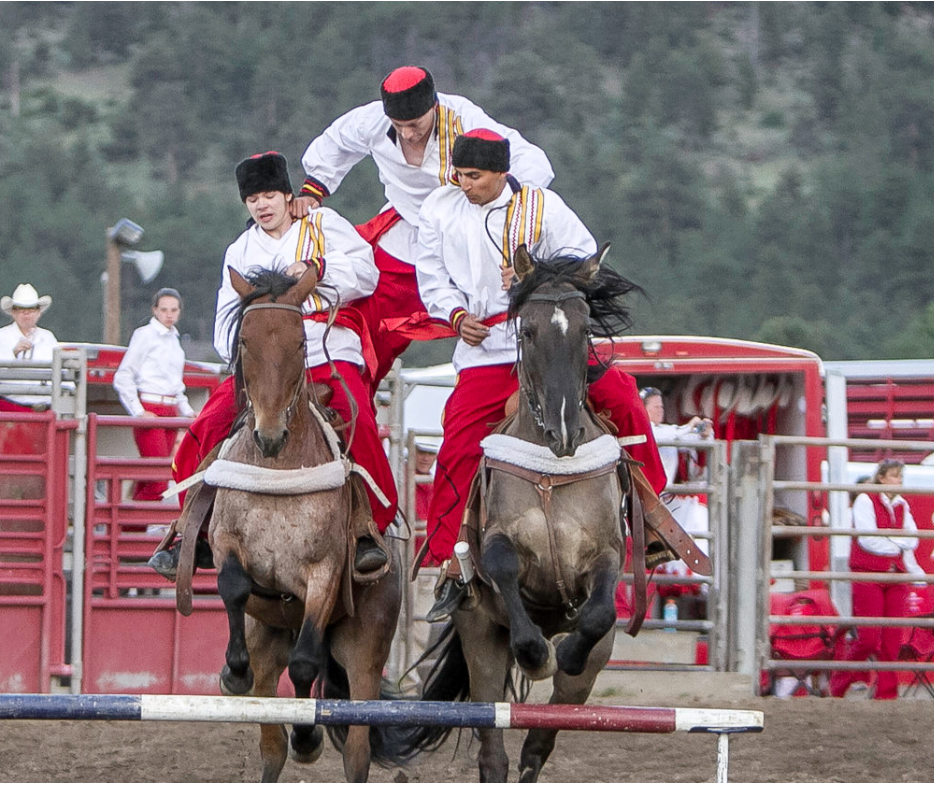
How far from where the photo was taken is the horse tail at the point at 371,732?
251 inches

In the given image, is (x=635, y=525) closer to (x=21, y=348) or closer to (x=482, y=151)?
(x=482, y=151)

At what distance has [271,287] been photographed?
5.46 m

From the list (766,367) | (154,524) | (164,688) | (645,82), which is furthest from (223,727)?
(645,82)

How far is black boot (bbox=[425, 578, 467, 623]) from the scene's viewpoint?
5805 mm

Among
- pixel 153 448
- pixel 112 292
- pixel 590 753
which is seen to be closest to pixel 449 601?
pixel 590 753

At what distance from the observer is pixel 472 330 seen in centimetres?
592

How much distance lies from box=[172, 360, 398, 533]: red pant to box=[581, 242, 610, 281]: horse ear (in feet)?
3.81

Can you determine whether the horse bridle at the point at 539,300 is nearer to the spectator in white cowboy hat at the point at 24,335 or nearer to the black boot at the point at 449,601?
the black boot at the point at 449,601

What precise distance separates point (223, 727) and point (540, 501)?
12.6 feet

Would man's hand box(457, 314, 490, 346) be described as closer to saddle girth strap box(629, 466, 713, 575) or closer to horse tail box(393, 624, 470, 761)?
saddle girth strap box(629, 466, 713, 575)

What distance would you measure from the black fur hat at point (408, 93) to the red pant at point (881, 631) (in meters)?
5.12

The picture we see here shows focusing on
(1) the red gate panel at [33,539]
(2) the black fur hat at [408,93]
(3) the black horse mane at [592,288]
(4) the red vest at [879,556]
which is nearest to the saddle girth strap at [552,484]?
(3) the black horse mane at [592,288]

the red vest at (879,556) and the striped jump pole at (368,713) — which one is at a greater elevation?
the red vest at (879,556)

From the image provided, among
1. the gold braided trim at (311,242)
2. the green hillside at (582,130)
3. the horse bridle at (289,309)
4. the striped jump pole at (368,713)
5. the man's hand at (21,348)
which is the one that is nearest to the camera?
the striped jump pole at (368,713)
